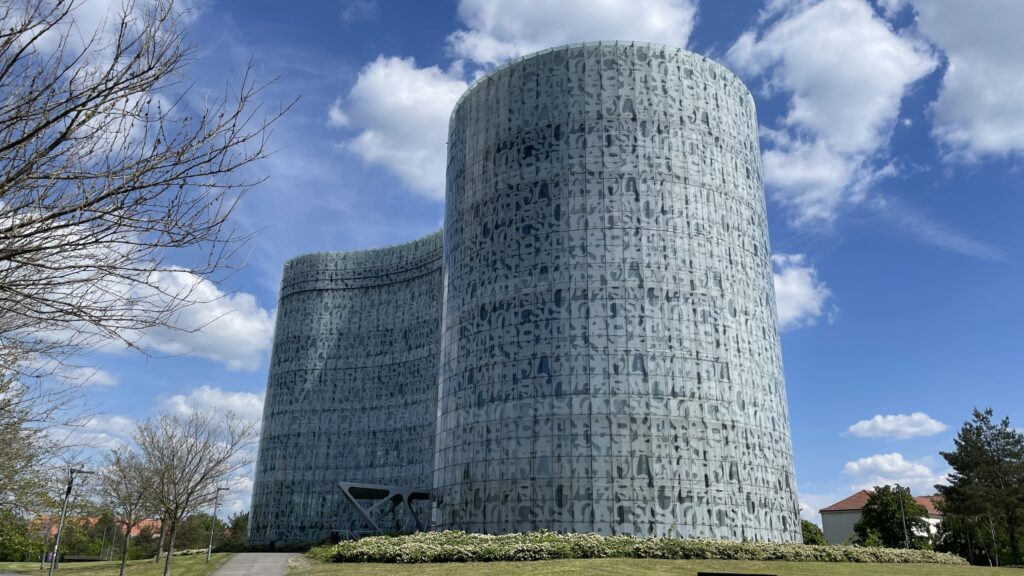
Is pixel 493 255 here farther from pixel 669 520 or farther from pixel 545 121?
pixel 669 520

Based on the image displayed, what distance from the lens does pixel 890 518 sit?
70.0 m

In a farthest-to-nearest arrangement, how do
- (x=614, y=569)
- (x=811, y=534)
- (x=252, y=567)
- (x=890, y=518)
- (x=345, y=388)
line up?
(x=345, y=388)
(x=811, y=534)
(x=890, y=518)
(x=252, y=567)
(x=614, y=569)

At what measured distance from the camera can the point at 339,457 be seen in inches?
2938

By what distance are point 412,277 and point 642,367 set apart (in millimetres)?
43688

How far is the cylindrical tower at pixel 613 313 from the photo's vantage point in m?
39.2

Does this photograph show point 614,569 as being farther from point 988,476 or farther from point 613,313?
point 988,476

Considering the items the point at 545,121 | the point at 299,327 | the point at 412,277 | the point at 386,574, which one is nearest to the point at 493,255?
the point at 545,121

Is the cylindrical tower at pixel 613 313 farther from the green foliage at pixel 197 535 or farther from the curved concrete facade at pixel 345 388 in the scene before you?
the green foliage at pixel 197 535

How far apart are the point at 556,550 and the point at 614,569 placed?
5.52m

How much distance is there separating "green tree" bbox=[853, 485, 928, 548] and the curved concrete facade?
4565cm

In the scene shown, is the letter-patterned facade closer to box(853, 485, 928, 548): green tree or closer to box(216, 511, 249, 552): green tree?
box(853, 485, 928, 548): green tree

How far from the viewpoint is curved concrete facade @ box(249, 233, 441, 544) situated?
7231 cm

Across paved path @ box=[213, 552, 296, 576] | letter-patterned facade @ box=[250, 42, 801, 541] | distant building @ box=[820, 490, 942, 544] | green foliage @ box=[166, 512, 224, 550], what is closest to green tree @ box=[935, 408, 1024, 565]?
letter-patterned facade @ box=[250, 42, 801, 541]

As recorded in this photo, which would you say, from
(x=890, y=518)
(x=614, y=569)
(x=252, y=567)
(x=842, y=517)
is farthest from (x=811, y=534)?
(x=252, y=567)
